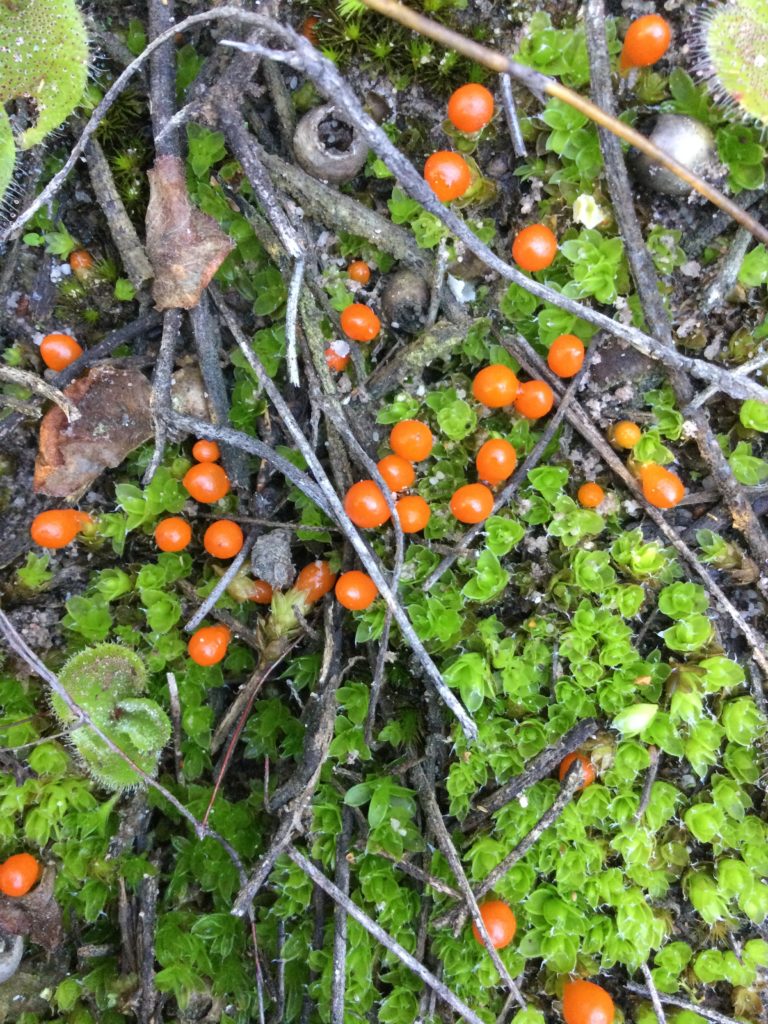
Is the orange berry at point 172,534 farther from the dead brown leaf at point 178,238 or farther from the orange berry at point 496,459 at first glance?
the orange berry at point 496,459

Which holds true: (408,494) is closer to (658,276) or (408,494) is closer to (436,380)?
(436,380)

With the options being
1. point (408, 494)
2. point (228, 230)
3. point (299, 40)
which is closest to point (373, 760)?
point (408, 494)

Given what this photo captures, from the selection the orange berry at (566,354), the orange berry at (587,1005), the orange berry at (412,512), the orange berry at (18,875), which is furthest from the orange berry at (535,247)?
the orange berry at (18,875)

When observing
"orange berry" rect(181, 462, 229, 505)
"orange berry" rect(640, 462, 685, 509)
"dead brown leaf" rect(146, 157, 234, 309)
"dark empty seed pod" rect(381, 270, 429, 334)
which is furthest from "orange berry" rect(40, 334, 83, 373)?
"orange berry" rect(640, 462, 685, 509)

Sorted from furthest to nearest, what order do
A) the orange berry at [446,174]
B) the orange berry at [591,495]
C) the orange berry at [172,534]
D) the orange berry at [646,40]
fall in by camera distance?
the orange berry at [172,534] < the orange berry at [591,495] < the orange berry at [446,174] < the orange berry at [646,40]

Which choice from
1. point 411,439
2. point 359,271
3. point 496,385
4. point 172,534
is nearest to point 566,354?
point 496,385
